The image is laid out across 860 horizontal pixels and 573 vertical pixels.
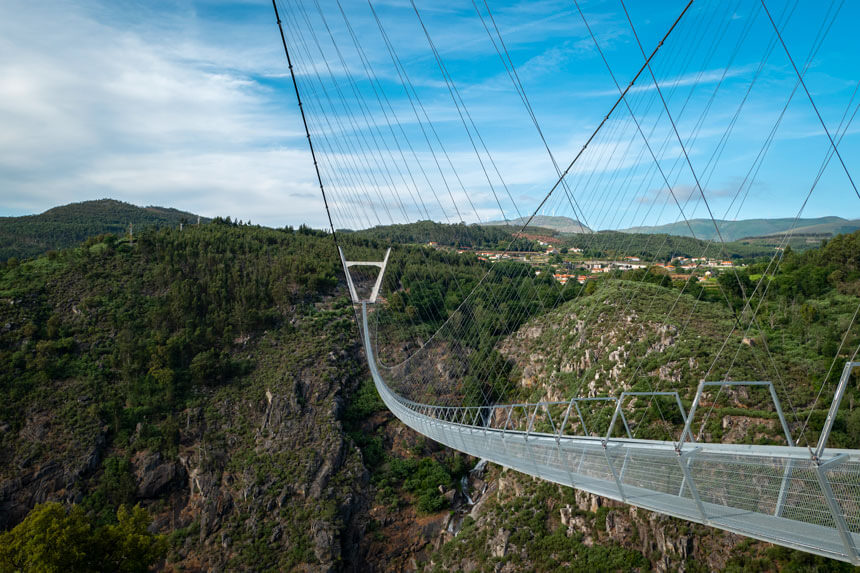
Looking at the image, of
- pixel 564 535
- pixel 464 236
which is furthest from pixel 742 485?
pixel 464 236

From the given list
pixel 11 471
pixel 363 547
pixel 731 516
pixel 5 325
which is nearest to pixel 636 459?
pixel 731 516

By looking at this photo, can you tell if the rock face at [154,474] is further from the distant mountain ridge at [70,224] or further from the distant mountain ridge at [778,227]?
the distant mountain ridge at [70,224]

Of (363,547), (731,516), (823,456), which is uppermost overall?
(823,456)

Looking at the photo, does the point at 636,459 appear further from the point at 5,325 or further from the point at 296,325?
the point at 5,325

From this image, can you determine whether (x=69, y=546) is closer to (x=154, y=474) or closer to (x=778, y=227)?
(x=154, y=474)

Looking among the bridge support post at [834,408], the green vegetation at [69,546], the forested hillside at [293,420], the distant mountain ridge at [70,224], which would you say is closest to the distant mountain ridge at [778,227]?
the forested hillside at [293,420]

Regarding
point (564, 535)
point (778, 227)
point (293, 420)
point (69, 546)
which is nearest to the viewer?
point (69, 546)
